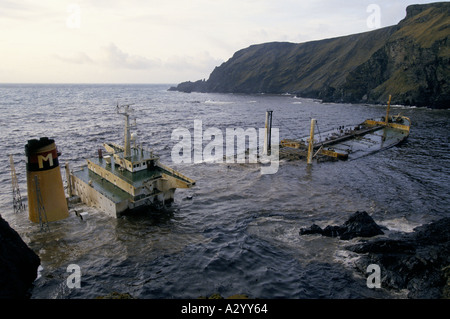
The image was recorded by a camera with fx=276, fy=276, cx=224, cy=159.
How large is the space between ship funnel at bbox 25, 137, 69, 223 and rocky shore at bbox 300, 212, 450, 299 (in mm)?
24711

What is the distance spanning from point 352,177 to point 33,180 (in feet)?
133

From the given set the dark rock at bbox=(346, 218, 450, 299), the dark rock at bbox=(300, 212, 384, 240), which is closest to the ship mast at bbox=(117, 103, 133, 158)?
the dark rock at bbox=(300, 212, 384, 240)

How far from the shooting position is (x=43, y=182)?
27.0 meters

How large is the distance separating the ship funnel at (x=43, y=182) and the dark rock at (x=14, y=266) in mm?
8593

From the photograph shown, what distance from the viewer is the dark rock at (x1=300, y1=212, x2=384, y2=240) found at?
24.6 meters

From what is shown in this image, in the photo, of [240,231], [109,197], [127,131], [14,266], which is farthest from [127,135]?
[14,266]

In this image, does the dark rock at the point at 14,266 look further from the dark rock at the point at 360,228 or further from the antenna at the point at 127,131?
the dark rock at the point at 360,228

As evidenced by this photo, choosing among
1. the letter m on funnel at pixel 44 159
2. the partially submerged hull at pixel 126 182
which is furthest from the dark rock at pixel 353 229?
the letter m on funnel at pixel 44 159

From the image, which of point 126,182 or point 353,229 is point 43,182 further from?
point 353,229

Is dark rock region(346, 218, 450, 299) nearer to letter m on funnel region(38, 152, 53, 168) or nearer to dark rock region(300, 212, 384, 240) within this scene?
dark rock region(300, 212, 384, 240)

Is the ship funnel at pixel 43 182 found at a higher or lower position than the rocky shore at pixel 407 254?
higher

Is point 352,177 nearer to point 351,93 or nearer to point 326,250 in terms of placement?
point 326,250

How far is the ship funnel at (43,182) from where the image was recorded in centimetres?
2627
